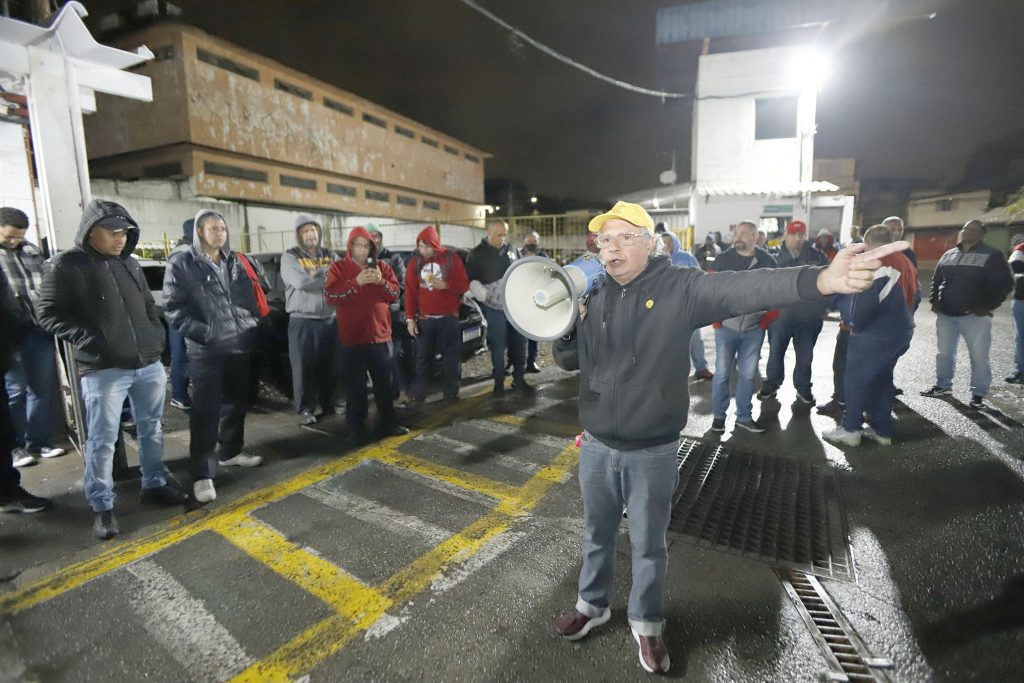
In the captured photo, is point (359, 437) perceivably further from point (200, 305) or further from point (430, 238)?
point (430, 238)

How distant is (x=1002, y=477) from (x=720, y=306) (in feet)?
11.4

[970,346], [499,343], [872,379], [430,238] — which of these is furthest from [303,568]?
[970,346]

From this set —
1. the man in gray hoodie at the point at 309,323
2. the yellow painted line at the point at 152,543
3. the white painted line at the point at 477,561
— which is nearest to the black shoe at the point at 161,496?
the yellow painted line at the point at 152,543

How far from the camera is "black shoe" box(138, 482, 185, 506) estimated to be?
3486 millimetres

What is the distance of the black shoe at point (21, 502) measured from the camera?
3369 mm

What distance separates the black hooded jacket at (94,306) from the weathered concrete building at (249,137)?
529 inches

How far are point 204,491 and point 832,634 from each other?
3805 millimetres

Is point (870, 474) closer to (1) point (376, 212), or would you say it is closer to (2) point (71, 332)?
(2) point (71, 332)

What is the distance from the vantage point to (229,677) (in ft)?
6.72

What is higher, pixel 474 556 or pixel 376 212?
pixel 376 212

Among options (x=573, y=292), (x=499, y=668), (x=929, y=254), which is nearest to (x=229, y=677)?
(x=499, y=668)

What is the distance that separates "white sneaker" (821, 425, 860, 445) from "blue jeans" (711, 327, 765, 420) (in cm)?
63

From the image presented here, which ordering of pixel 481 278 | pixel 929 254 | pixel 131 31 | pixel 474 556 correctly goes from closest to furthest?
1. pixel 474 556
2. pixel 481 278
3. pixel 131 31
4. pixel 929 254

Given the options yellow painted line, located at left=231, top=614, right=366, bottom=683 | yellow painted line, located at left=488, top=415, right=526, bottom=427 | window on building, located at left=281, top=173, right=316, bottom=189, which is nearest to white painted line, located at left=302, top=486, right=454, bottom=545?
yellow painted line, located at left=231, top=614, right=366, bottom=683
